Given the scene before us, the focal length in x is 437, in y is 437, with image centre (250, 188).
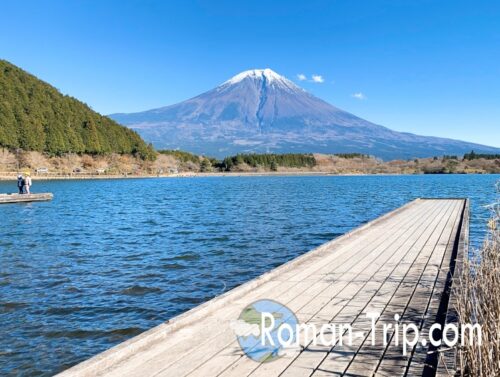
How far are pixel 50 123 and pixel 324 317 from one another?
3966 inches

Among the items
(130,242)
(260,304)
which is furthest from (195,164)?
(260,304)

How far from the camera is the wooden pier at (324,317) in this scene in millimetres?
3830

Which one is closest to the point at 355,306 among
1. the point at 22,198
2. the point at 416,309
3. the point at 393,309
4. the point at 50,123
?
the point at 393,309

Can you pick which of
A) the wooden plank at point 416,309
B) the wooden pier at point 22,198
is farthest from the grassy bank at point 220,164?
the wooden plank at point 416,309

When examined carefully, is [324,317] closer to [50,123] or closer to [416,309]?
[416,309]

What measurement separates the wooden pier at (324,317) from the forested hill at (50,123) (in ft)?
284

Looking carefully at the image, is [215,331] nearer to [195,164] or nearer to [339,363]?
[339,363]

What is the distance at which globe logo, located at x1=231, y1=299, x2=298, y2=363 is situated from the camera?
419 cm

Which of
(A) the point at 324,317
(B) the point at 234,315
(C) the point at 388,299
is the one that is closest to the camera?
(A) the point at 324,317

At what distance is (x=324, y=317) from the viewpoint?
514 centimetres

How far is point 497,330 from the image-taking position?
2943 mm

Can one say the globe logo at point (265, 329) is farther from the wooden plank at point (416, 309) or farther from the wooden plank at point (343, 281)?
the wooden plank at point (416, 309)

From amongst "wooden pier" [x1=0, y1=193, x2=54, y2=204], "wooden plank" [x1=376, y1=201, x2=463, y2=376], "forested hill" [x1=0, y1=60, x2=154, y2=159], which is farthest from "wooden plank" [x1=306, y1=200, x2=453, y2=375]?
"forested hill" [x1=0, y1=60, x2=154, y2=159]

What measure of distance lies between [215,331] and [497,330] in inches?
110
